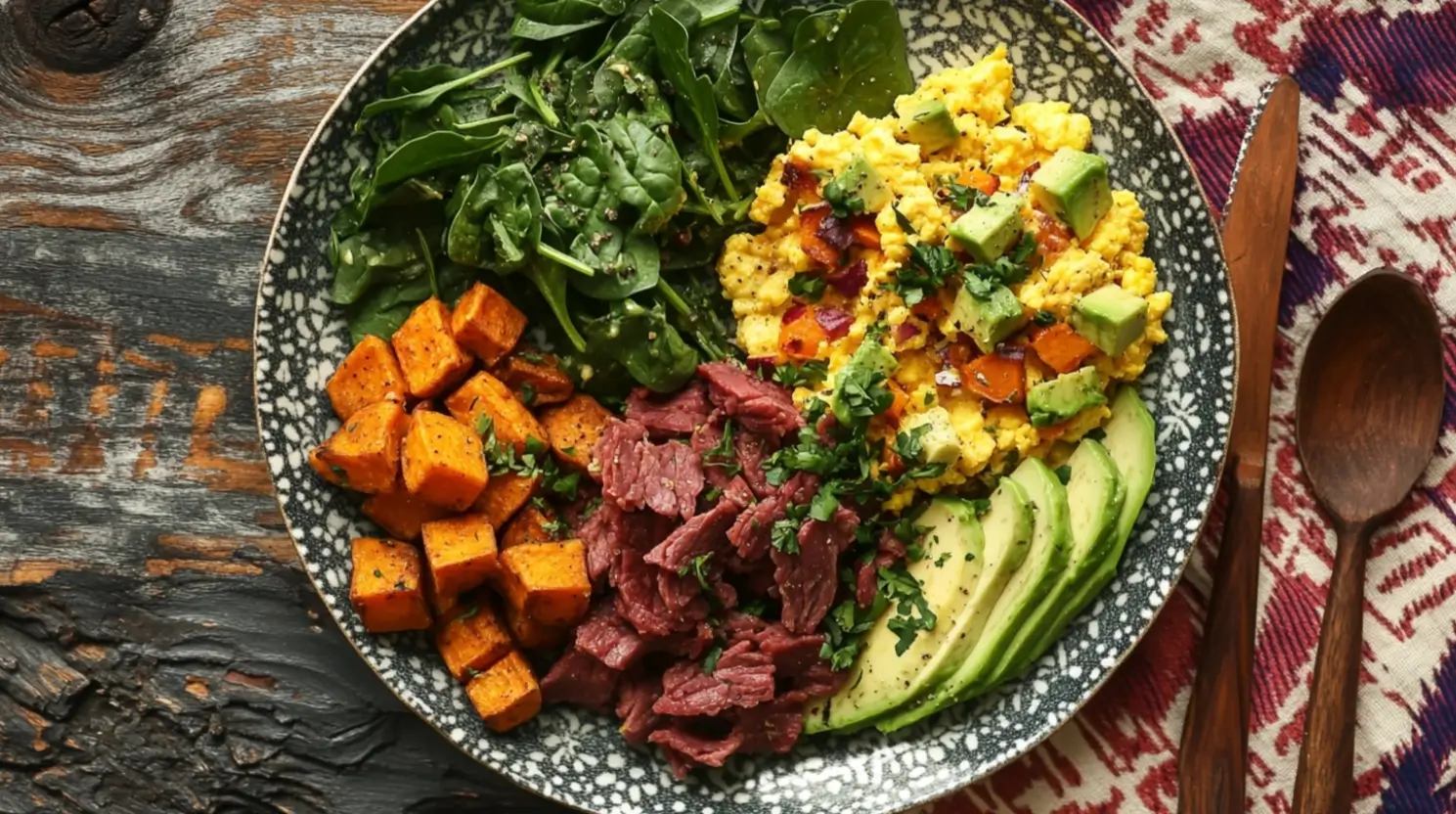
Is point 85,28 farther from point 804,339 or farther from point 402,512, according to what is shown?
point 804,339

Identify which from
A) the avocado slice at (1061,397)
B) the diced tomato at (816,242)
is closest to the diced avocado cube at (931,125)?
the diced tomato at (816,242)

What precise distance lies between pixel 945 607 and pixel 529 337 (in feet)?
4.29

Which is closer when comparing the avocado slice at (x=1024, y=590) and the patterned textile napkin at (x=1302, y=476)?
the avocado slice at (x=1024, y=590)

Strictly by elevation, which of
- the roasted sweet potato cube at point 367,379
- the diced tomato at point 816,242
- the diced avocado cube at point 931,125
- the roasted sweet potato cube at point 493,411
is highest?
the diced avocado cube at point 931,125

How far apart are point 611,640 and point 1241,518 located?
5.78 ft

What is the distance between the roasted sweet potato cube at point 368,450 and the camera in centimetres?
293

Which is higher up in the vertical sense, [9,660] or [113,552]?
[113,552]

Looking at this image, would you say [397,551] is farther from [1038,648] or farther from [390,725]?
[1038,648]

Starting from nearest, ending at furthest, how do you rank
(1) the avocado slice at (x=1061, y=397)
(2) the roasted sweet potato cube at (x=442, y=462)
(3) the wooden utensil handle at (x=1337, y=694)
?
(2) the roasted sweet potato cube at (x=442, y=462)
(1) the avocado slice at (x=1061, y=397)
(3) the wooden utensil handle at (x=1337, y=694)

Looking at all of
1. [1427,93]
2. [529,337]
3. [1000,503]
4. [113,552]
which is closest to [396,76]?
[529,337]

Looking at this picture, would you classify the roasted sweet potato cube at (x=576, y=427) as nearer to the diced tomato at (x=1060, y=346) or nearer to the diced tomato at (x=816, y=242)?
the diced tomato at (x=816, y=242)

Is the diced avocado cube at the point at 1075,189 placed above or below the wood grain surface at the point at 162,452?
above

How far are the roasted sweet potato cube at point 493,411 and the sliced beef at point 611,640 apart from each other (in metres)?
0.49

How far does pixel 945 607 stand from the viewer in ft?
9.88
